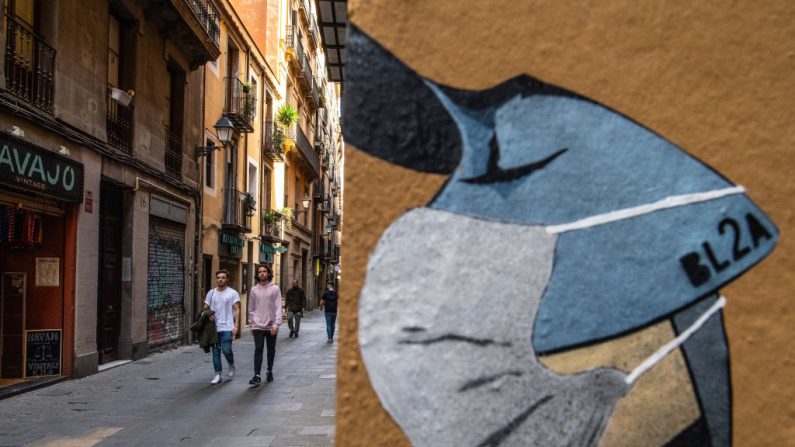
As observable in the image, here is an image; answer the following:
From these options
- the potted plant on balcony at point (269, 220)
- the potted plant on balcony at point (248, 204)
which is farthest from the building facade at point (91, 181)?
the potted plant on balcony at point (269, 220)

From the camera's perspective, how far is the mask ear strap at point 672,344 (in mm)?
2096

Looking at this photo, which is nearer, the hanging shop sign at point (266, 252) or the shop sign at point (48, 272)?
the shop sign at point (48, 272)

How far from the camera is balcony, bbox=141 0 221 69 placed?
15.3 meters

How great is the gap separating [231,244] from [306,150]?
14127 mm

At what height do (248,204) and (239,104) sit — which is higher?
(239,104)

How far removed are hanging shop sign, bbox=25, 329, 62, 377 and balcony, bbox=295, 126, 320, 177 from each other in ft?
71.8

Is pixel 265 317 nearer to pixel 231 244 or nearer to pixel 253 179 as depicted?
pixel 231 244

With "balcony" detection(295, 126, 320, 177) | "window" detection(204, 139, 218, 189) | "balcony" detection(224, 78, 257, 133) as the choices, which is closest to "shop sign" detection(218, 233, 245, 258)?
"window" detection(204, 139, 218, 189)

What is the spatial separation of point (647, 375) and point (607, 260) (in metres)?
0.35

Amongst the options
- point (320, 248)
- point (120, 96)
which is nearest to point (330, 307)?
point (120, 96)

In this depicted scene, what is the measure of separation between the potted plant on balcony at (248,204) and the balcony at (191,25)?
5.65 meters

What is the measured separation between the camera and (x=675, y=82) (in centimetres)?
213

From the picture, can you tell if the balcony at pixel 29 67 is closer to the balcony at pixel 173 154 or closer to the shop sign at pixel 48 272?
the shop sign at pixel 48 272

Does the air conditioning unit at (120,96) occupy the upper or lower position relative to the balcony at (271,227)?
upper
